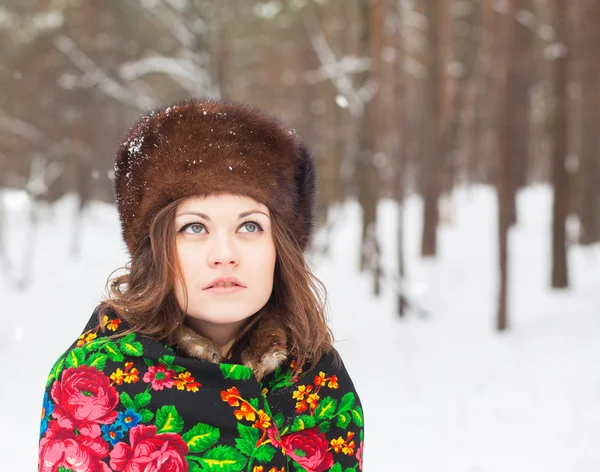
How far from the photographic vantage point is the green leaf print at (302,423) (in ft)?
6.55

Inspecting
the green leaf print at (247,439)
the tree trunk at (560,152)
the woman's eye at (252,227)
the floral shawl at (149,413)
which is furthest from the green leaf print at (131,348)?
the tree trunk at (560,152)

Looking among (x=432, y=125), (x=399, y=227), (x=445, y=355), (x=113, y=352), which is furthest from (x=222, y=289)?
(x=432, y=125)

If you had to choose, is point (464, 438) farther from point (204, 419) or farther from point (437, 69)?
point (437, 69)

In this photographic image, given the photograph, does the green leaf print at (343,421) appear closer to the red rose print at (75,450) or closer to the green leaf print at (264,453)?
the green leaf print at (264,453)

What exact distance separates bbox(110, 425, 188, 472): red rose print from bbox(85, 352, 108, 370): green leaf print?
187 millimetres

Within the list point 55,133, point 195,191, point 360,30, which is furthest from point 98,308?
point 55,133

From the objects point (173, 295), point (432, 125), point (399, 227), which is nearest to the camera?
point (173, 295)

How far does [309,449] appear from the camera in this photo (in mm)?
2014

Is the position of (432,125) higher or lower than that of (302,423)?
higher

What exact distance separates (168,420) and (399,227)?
8165 millimetres

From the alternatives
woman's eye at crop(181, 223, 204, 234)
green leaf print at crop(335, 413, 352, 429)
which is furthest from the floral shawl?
woman's eye at crop(181, 223, 204, 234)

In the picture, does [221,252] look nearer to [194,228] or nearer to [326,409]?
[194,228]

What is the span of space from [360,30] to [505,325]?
15.1ft

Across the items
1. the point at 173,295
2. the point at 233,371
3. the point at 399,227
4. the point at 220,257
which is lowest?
the point at 233,371
